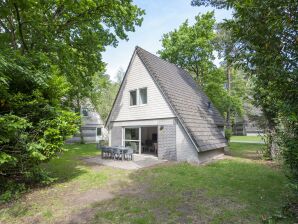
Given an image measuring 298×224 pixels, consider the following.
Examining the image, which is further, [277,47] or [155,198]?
[155,198]

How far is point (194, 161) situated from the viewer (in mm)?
11812

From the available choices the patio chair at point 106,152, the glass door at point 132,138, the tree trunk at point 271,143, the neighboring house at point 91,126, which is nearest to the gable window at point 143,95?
the glass door at point 132,138

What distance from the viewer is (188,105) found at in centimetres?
1428

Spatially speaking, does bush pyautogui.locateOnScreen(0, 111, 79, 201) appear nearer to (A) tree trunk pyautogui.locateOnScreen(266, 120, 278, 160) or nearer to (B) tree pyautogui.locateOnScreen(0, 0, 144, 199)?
(B) tree pyautogui.locateOnScreen(0, 0, 144, 199)

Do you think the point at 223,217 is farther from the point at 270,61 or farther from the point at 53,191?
the point at 53,191

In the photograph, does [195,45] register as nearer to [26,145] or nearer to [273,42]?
[273,42]

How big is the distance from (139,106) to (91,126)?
19486mm

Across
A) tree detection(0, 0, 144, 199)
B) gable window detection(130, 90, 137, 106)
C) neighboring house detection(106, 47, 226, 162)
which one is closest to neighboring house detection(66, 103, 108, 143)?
neighboring house detection(106, 47, 226, 162)

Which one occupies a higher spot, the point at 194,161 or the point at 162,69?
the point at 162,69

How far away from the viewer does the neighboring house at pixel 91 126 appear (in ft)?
101

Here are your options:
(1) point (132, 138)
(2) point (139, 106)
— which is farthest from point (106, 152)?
(2) point (139, 106)

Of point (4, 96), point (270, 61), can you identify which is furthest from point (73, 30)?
point (270, 61)

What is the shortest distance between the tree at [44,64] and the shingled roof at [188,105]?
3.29 m

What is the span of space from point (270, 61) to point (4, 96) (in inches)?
306
